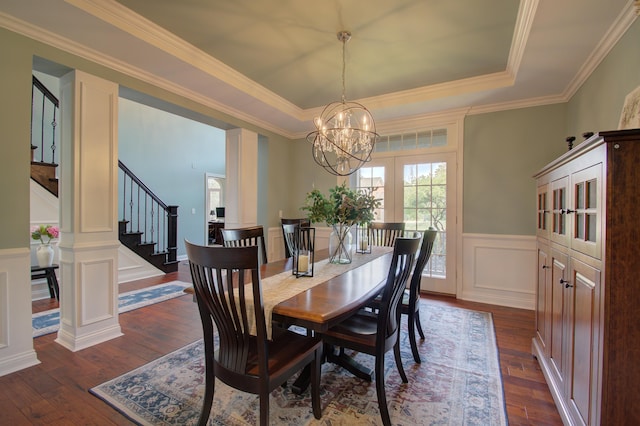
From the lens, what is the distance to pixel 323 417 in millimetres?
1696

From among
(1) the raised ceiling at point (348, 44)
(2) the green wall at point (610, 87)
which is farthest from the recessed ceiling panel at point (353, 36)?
(2) the green wall at point (610, 87)

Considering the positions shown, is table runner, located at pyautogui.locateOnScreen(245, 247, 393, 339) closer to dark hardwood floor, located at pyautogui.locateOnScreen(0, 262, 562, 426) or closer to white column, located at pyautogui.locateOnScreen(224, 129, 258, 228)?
dark hardwood floor, located at pyautogui.locateOnScreen(0, 262, 562, 426)

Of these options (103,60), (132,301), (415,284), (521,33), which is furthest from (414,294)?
(132,301)

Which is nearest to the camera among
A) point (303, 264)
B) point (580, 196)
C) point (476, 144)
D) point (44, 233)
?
point (580, 196)

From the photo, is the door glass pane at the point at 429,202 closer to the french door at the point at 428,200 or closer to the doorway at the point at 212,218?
the french door at the point at 428,200

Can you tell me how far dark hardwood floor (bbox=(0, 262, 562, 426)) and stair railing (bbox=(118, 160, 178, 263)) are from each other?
2.42 m

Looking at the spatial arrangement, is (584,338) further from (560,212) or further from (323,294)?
(323,294)

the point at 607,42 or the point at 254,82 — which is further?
the point at 254,82

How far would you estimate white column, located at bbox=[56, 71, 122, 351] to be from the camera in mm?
2482

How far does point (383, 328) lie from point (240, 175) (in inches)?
129

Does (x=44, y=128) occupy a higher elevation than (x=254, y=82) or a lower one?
lower

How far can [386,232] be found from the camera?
11.8ft

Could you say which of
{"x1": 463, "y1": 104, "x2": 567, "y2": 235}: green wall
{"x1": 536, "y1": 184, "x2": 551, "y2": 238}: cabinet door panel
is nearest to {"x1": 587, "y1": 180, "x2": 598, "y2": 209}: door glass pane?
{"x1": 536, "y1": 184, "x2": 551, "y2": 238}: cabinet door panel

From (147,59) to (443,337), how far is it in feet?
12.3
